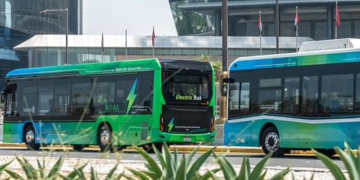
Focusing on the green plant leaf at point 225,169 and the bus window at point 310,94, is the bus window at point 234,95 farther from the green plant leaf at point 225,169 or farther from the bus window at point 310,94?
the green plant leaf at point 225,169

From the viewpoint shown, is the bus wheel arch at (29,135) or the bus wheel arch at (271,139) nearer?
the bus wheel arch at (271,139)

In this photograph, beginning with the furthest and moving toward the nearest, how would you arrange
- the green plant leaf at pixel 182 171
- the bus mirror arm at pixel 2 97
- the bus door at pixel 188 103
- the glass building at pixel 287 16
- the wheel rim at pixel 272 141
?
the glass building at pixel 287 16
the bus mirror arm at pixel 2 97
the bus door at pixel 188 103
the wheel rim at pixel 272 141
the green plant leaf at pixel 182 171

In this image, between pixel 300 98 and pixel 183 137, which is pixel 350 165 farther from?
pixel 183 137

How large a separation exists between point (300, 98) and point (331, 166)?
16.8 meters

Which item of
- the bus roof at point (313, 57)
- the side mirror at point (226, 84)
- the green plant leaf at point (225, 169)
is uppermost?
the bus roof at point (313, 57)

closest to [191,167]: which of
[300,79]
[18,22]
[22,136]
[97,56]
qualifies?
[300,79]

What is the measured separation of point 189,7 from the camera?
109250 mm

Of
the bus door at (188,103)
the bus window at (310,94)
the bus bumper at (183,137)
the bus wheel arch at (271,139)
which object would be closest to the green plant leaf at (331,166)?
the bus window at (310,94)

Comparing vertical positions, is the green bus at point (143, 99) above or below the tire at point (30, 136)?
above

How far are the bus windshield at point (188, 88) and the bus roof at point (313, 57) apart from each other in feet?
5.17

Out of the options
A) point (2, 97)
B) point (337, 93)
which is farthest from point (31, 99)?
point (337, 93)

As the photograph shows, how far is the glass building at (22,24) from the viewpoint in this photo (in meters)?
112

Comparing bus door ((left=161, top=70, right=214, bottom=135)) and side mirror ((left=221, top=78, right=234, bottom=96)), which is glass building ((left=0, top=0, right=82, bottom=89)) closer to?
bus door ((left=161, top=70, right=214, bottom=135))

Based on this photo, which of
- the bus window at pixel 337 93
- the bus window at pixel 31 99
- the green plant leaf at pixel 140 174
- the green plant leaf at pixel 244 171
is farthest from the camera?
the bus window at pixel 31 99
